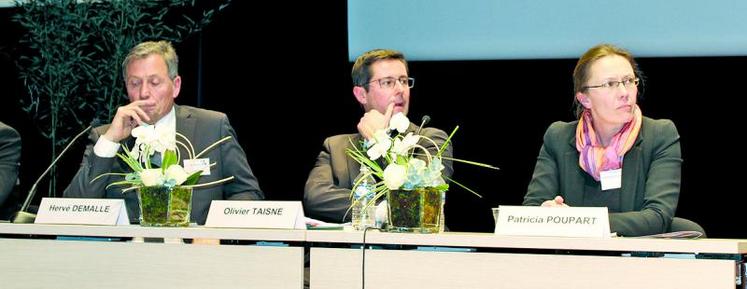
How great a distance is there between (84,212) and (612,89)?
5.62 feet

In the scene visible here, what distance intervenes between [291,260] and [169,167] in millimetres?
536

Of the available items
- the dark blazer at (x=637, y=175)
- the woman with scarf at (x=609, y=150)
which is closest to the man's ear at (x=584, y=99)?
the woman with scarf at (x=609, y=150)

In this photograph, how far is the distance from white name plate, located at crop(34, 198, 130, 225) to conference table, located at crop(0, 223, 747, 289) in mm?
107

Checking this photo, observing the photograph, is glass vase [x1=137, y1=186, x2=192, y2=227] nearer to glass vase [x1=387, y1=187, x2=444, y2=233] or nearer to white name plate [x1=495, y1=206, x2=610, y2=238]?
glass vase [x1=387, y1=187, x2=444, y2=233]

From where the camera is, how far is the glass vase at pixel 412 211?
2291 millimetres

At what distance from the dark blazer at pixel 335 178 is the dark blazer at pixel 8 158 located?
119 cm

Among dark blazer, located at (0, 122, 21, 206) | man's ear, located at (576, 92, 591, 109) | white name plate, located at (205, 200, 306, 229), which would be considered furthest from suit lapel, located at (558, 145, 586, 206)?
dark blazer, located at (0, 122, 21, 206)

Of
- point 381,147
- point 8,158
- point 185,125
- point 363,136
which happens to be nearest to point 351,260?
point 381,147

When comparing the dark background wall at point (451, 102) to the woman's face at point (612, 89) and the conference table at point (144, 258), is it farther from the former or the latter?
the conference table at point (144, 258)

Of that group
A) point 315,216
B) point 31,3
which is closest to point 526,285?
point 315,216

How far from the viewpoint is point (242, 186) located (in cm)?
365

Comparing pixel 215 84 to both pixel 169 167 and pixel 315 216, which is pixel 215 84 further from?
pixel 169 167

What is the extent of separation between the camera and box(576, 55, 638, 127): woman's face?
3098 millimetres

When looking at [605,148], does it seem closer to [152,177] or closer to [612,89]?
[612,89]
